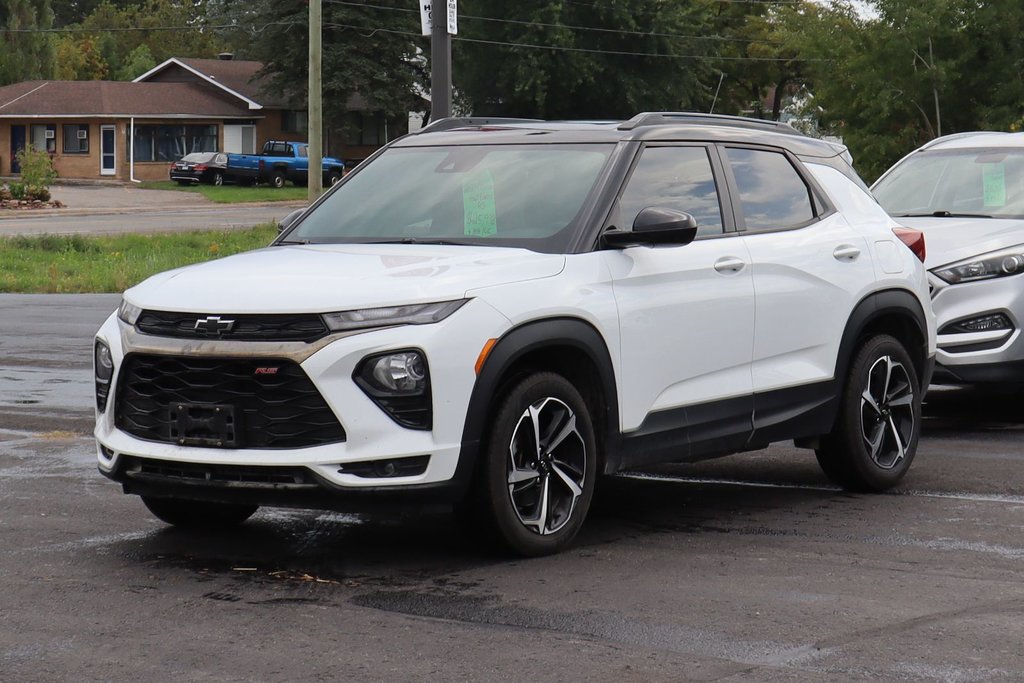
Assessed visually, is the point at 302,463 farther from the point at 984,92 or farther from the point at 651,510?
the point at 984,92

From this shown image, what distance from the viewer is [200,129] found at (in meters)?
72.3

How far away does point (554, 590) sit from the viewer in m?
6.13

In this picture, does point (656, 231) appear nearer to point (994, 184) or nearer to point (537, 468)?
point (537, 468)

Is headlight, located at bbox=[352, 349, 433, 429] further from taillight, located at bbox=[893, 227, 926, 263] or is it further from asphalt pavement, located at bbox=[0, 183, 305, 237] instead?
asphalt pavement, located at bbox=[0, 183, 305, 237]

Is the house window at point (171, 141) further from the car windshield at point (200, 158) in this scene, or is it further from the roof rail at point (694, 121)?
the roof rail at point (694, 121)

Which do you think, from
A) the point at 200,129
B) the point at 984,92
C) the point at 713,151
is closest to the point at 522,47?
the point at 200,129

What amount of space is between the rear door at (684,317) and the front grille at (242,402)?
145 centimetres

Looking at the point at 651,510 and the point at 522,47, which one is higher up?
the point at 522,47

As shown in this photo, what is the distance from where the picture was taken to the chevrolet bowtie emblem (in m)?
6.14

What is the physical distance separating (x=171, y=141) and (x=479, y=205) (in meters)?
65.8

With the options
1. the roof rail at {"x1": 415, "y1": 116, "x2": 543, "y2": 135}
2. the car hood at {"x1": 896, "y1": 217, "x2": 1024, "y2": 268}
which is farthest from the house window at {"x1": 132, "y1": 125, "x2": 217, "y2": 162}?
the roof rail at {"x1": 415, "y1": 116, "x2": 543, "y2": 135}

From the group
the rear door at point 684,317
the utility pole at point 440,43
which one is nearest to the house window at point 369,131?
the utility pole at point 440,43

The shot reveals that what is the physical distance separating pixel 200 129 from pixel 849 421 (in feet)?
219

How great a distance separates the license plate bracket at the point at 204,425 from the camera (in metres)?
6.16
